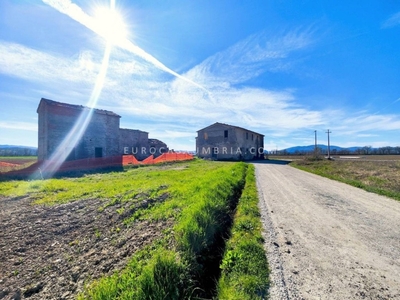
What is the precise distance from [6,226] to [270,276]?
6401 millimetres

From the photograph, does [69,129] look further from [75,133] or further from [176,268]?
[176,268]

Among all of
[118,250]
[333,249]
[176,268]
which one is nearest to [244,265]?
[176,268]

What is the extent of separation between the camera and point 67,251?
3865 mm

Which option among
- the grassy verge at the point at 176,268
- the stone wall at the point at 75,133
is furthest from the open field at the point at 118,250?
the stone wall at the point at 75,133

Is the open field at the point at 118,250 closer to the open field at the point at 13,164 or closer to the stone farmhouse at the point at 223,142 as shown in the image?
the open field at the point at 13,164

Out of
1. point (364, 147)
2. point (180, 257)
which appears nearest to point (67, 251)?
point (180, 257)

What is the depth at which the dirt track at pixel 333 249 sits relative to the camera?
2.66 meters

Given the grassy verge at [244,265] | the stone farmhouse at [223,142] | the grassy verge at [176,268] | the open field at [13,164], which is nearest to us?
the grassy verge at [176,268]

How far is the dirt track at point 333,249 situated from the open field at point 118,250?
44 centimetres

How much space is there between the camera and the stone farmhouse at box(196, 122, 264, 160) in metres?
36.7

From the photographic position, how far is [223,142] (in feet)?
123

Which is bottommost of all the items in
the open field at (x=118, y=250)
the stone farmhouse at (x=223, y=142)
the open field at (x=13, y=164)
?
the open field at (x=118, y=250)

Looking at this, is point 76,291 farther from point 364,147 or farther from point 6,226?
point 364,147

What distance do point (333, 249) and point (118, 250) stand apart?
13.4 feet
